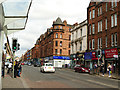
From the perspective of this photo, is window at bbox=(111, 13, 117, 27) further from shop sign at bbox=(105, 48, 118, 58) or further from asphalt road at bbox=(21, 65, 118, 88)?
asphalt road at bbox=(21, 65, 118, 88)

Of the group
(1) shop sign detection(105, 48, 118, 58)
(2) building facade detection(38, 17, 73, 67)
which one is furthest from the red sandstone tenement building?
(2) building facade detection(38, 17, 73, 67)

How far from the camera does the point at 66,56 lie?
7288 cm

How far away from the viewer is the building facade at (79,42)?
44094mm

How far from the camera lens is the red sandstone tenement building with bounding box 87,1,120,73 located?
3077 cm

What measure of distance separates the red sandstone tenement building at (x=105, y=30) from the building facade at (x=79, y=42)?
249 centimetres

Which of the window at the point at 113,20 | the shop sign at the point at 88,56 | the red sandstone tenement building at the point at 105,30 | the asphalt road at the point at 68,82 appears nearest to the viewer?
the asphalt road at the point at 68,82

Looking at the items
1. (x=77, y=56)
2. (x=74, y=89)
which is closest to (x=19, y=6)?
(x=74, y=89)

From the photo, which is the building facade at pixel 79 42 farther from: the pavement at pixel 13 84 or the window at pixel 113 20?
the pavement at pixel 13 84

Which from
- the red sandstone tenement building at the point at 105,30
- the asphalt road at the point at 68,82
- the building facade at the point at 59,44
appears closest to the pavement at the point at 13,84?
the asphalt road at the point at 68,82

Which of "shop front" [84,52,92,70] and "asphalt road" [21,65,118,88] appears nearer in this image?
"asphalt road" [21,65,118,88]

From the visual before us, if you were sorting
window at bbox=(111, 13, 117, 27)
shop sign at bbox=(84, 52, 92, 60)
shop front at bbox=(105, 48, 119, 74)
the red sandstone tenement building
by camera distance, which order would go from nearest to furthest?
shop front at bbox=(105, 48, 119, 74), the red sandstone tenement building, window at bbox=(111, 13, 117, 27), shop sign at bbox=(84, 52, 92, 60)

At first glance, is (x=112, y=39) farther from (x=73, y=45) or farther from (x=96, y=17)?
(x=73, y=45)

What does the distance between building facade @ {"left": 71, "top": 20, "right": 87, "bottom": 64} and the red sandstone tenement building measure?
8.18ft

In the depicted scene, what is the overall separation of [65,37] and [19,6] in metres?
63.9
